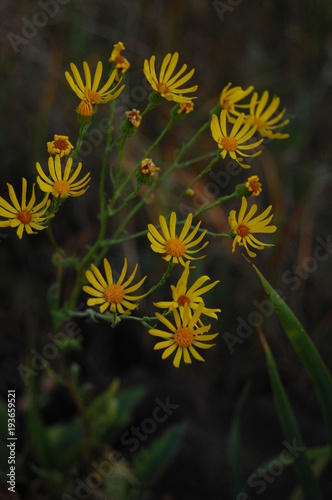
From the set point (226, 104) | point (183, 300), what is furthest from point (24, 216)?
point (226, 104)

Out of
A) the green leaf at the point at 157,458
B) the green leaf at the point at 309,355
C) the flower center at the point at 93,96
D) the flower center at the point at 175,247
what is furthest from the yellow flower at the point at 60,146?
the green leaf at the point at 157,458

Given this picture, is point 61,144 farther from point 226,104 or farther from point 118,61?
point 226,104

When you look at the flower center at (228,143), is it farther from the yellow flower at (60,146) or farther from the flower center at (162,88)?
the yellow flower at (60,146)

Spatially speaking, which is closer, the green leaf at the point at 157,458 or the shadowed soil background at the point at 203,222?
the green leaf at the point at 157,458

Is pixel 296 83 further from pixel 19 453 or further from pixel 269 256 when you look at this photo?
pixel 19 453

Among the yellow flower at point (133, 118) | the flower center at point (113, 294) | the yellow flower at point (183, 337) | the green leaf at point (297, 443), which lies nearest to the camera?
the yellow flower at point (183, 337)

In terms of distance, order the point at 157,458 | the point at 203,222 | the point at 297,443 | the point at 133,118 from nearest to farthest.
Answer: the point at 133,118 → the point at 297,443 → the point at 157,458 → the point at 203,222

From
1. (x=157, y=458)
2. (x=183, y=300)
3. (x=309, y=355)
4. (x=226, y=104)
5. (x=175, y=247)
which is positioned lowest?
(x=157, y=458)
